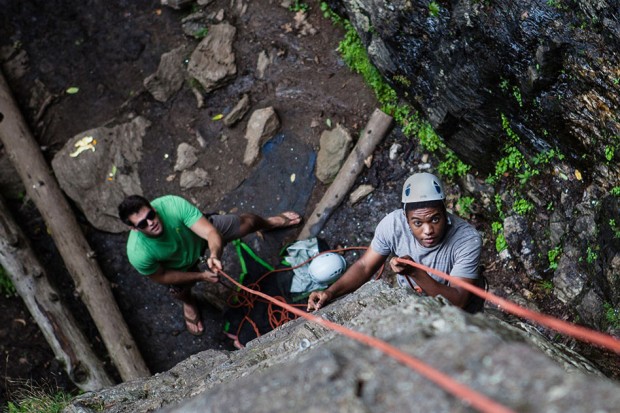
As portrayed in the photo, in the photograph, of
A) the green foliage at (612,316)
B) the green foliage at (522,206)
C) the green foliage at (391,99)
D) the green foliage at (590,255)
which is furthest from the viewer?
the green foliage at (391,99)

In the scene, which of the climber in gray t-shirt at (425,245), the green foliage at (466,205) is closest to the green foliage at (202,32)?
the green foliage at (466,205)

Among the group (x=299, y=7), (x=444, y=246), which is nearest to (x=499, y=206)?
(x=444, y=246)

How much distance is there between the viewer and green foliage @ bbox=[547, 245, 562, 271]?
582 cm

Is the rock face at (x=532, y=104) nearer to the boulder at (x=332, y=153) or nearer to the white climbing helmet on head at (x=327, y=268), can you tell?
the boulder at (x=332, y=153)

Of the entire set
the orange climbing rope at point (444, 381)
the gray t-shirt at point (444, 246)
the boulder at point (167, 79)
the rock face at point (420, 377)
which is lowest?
the gray t-shirt at point (444, 246)

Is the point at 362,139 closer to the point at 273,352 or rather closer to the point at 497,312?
Result: the point at 497,312

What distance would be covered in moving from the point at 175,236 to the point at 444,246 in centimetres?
296

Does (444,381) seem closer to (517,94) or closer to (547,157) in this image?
(517,94)

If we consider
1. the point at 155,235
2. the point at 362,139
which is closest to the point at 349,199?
the point at 362,139

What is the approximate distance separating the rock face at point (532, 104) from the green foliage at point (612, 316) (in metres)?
0.05

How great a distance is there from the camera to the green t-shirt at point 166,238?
19.6ft

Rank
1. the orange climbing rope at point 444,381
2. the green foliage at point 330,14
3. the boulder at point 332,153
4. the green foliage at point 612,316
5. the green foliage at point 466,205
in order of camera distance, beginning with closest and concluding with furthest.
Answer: the orange climbing rope at point 444,381 → the green foliage at point 612,316 → the green foliage at point 466,205 → the boulder at point 332,153 → the green foliage at point 330,14

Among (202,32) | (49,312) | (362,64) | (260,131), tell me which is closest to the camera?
(49,312)

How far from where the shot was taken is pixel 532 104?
5398 mm
